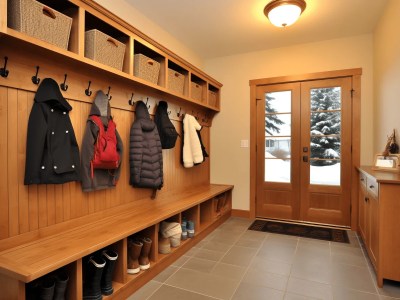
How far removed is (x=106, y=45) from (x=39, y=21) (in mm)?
495

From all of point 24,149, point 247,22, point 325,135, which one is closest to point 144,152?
point 24,149

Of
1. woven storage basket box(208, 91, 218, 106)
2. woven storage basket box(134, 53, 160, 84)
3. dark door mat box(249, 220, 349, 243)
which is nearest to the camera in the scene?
woven storage basket box(134, 53, 160, 84)

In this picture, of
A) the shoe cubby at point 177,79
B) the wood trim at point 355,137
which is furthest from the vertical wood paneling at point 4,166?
the wood trim at point 355,137

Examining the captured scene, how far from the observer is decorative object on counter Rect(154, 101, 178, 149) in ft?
8.88

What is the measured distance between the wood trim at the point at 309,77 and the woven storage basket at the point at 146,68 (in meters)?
1.84

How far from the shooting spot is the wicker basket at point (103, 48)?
1.85 meters

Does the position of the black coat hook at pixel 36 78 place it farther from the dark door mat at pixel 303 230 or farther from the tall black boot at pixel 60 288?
the dark door mat at pixel 303 230

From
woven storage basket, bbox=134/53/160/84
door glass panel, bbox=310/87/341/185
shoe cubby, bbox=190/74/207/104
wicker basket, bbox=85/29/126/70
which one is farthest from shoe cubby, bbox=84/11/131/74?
door glass panel, bbox=310/87/341/185

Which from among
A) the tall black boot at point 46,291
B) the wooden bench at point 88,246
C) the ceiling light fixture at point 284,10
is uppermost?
the ceiling light fixture at point 284,10

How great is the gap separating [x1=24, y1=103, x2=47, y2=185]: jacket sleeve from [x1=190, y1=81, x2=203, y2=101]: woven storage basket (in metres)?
1.92

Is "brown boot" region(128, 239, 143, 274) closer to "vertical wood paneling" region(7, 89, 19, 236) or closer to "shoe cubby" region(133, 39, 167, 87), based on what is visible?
"vertical wood paneling" region(7, 89, 19, 236)

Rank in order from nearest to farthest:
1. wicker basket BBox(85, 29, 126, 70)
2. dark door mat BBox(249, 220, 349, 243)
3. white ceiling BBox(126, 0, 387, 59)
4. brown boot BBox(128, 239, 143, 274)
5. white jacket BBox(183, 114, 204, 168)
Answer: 1. wicker basket BBox(85, 29, 126, 70)
2. brown boot BBox(128, 239, 143, 274)
3. white ceiling BBox(126, 0, 387, 59)
4. dark door mat BBox(249, 220, 349, 243)
5. white jacket BBox(183, 114, 204, 168)

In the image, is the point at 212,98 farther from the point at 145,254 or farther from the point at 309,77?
the point at 145,254

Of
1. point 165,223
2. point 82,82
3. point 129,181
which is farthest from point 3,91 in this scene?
point 165,223
